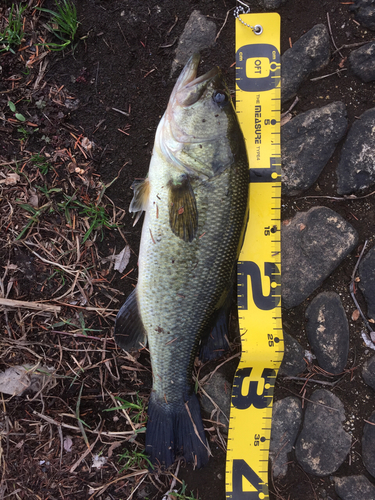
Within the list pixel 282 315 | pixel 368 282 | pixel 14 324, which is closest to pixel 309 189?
pixel 368 282

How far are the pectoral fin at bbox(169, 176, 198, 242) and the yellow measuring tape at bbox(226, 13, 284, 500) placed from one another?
70 centimetres

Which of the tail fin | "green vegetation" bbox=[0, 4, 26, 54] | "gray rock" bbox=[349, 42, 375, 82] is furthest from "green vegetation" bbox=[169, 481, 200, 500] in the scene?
"green vegetation" bbox=[0, 4, 26, 54]

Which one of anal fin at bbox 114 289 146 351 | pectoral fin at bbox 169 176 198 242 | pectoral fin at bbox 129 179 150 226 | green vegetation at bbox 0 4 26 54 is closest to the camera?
pectoral fin at bbox 169 176 198 242

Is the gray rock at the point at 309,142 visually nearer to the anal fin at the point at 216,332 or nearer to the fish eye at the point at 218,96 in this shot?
the fish eye at the point at 218,96

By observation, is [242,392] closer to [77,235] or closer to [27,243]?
[77,235]

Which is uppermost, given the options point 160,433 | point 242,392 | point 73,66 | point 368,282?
point 73,66

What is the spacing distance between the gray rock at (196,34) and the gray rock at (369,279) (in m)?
2.20

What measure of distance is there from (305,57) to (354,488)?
11.6 ft

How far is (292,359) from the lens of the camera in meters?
2.67

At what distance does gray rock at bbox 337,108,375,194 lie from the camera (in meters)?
2.60

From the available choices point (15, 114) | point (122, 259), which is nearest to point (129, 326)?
point (122, 259)

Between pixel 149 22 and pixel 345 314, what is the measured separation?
2912mm

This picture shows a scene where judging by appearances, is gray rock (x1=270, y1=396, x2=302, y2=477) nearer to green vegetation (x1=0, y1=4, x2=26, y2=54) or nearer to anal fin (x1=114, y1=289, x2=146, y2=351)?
anal fin (x1=114, y1=289, x2=146, y2=351)

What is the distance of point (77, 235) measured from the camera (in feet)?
8.75
